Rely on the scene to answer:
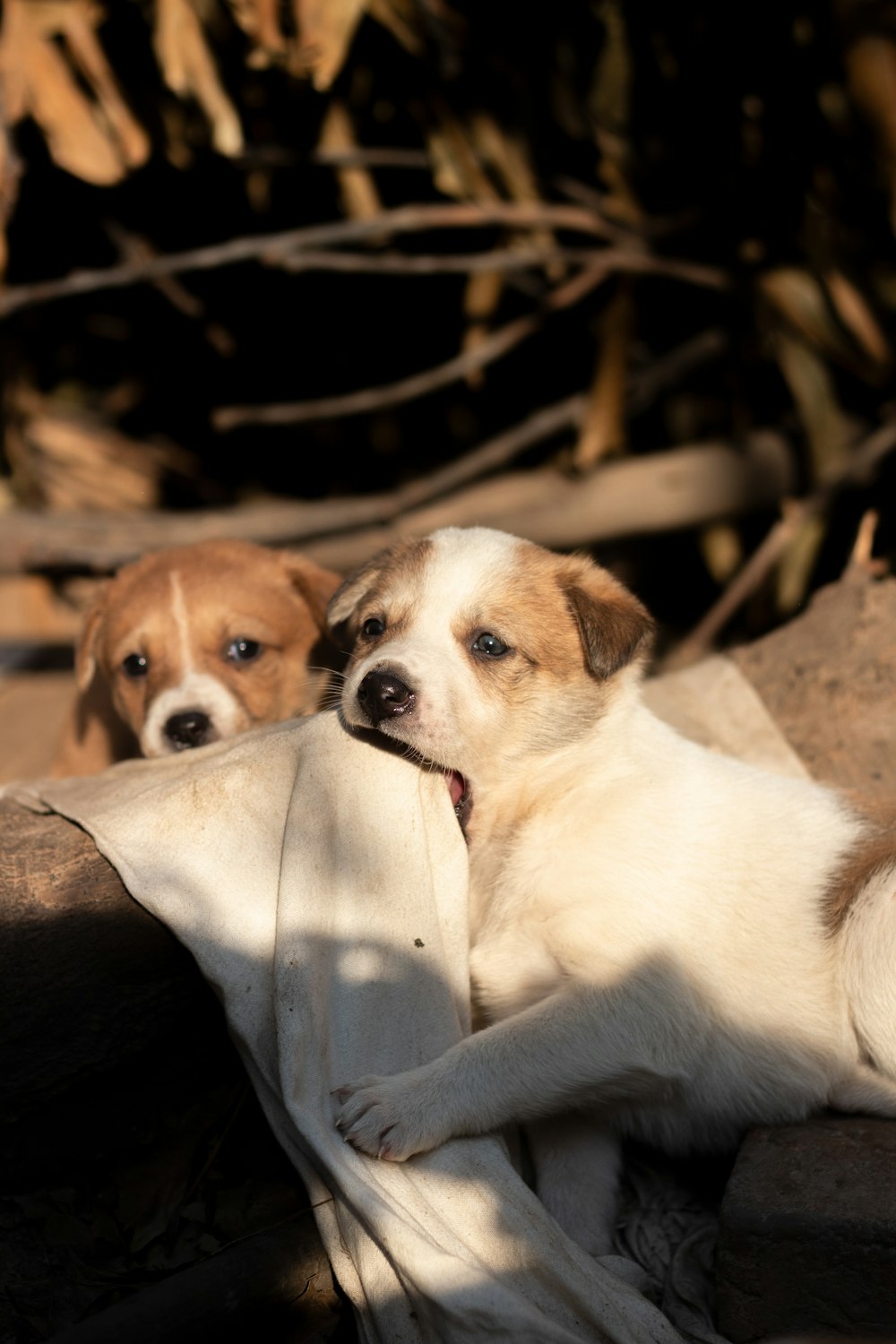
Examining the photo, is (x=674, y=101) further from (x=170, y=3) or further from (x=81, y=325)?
(x=81, y=325)

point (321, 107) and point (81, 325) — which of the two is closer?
point (321, 107)

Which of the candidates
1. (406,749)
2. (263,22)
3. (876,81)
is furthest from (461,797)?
(263,22)

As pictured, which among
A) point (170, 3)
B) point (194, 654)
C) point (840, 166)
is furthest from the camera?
point (840, 166)

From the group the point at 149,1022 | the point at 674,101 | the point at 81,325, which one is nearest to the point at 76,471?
the point at 81,325

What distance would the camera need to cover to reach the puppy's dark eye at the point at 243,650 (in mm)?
5188

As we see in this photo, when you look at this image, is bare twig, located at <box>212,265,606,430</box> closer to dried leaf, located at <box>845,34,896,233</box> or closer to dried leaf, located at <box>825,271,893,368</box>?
dried leaf, located at <box>825,271,893,368</box>

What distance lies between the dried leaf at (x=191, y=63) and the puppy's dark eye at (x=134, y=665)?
302 cm

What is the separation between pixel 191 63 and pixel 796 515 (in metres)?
4.06

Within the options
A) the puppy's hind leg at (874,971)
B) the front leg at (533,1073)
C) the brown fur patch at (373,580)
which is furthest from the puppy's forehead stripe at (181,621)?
the puppy's hind leg at (874,971)

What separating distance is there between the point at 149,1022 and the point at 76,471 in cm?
726

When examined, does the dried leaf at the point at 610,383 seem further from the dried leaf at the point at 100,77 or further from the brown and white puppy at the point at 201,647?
the dried leaf at the point at 100,77

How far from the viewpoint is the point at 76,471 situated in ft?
33.1

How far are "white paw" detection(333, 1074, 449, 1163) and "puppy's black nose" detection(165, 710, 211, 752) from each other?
1832 millimetres

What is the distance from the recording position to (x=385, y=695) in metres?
3.63
